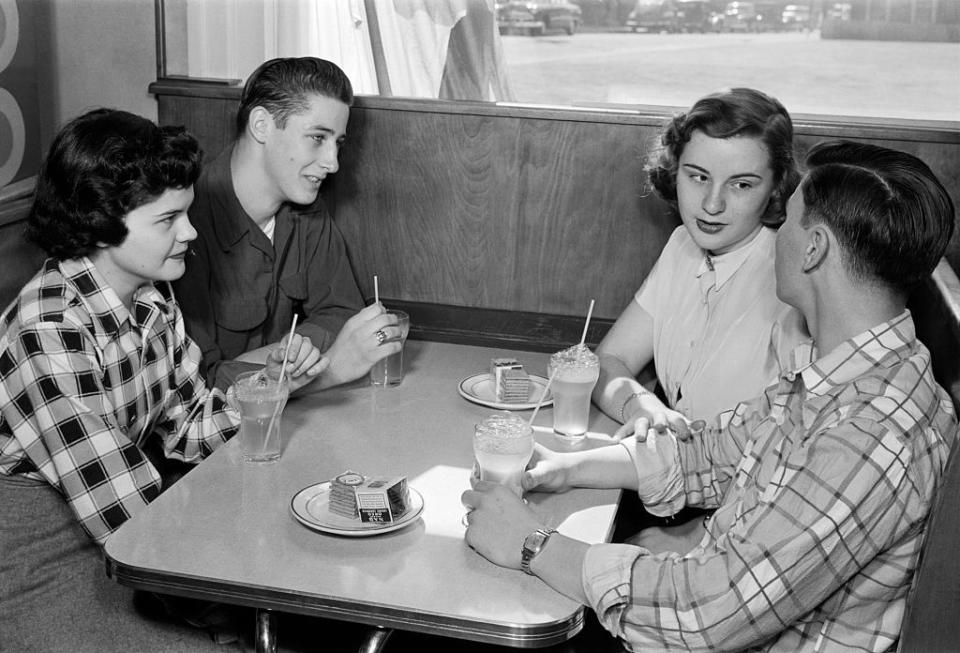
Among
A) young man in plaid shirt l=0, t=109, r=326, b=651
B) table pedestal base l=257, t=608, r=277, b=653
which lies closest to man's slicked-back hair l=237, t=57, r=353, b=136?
young man in plaid shirt l=0, t=109, r=326, b=651

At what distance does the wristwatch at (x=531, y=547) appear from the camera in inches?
55.6

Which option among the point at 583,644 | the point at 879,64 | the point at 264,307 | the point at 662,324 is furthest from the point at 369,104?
the point at 879,64

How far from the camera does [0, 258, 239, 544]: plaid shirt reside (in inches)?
64.5

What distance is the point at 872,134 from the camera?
249cm

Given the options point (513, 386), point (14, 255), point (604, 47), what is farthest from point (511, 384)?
point (604, 47)

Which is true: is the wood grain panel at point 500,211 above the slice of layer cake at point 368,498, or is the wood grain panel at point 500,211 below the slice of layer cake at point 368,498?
above

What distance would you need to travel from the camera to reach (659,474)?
1.75m

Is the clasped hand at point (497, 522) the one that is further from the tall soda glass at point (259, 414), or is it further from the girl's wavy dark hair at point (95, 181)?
the girl's wavy dark hair at point (95, 181)

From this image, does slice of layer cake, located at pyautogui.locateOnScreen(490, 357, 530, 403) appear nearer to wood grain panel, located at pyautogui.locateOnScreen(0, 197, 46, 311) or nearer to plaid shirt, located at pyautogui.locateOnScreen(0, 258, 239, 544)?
plaid shirt, located at pyautogui.locateOnScreen(0, 258, 239, 544)

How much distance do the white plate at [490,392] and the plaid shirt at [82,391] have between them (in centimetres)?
60

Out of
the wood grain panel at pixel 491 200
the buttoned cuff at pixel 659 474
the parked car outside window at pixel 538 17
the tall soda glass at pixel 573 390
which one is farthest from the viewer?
the parked car outside window at pixel 538 17

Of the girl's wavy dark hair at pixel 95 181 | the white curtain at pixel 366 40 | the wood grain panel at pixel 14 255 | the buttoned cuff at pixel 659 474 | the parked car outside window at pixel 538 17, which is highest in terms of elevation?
the parked car outside window at pixel 538 17

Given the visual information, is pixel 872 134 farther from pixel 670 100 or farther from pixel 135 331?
pixel 135 331

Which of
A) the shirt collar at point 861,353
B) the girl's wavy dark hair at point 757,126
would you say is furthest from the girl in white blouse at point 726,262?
the shirt collar at point 861,353
